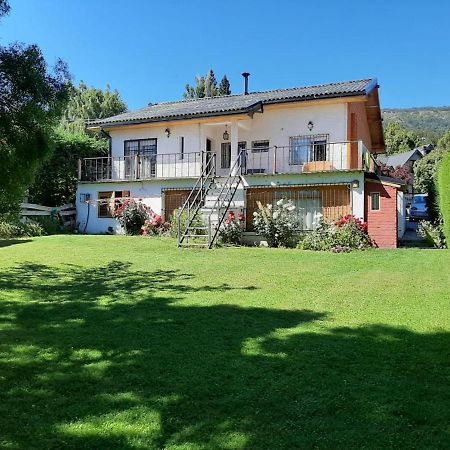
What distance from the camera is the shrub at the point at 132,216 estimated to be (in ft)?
62.5

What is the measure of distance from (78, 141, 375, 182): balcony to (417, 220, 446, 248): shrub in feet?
10.4

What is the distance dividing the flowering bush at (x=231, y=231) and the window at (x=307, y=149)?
433cm

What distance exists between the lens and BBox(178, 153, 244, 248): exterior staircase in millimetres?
14859

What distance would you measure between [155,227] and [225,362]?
1441 cm

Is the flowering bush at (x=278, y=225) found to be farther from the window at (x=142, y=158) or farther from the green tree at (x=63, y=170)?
the green tree at (x=63, y=170)

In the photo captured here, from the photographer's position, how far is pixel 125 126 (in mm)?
20734

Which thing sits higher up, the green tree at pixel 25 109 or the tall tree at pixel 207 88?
the tall tree at pixel 207 88

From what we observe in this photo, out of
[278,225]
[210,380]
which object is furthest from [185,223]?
[210,380]

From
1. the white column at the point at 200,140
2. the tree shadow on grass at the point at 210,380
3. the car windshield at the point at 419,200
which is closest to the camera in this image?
the tree shadow on grass at the point at 210,380

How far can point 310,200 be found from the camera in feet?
56.0

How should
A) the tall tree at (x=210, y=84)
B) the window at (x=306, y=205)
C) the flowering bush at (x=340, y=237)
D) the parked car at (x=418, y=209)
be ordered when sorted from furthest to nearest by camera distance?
1. the tall tree at (x=210, y=84)
2. the parked car at (x=418, y=209)
3. the window at (x=306, y=205)
4. the flowering bush at (x=340, y=237)

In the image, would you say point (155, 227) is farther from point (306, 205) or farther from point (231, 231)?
point (306, 205)

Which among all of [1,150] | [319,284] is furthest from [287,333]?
[1,150]

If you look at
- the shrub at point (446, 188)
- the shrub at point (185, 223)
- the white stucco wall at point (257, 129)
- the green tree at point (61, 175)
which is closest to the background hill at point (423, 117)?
the white stucco wall at point (257, 129)
